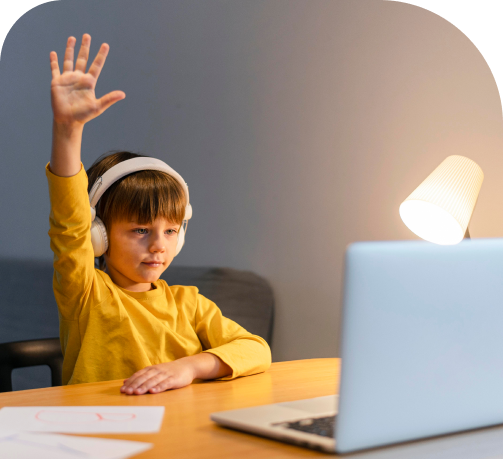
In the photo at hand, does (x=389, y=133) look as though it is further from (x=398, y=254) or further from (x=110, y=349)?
(x=398, y=254)

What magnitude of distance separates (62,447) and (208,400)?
0.99 feet

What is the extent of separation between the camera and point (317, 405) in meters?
0.73

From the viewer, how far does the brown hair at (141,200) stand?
1.28 metres

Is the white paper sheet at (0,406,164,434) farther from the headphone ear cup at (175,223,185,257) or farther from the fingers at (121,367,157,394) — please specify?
the headphone ear cup at (175,223,185,257)

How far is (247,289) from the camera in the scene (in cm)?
206

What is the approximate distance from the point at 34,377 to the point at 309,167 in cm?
128

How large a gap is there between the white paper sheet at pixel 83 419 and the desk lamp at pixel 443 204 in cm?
73

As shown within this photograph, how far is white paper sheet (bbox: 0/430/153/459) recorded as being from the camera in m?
0.53

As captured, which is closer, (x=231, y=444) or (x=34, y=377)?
(x=231, y=444)

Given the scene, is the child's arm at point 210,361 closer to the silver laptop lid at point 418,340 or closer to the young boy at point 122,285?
the young boy at point 122,285

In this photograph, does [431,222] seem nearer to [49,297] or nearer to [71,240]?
[71,240]

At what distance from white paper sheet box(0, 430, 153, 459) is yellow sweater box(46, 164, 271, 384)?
1.55ft

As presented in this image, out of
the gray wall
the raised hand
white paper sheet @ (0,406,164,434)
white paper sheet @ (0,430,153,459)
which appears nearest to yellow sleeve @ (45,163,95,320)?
the raised hand

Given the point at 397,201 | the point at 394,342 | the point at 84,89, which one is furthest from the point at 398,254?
the point at 397,201
